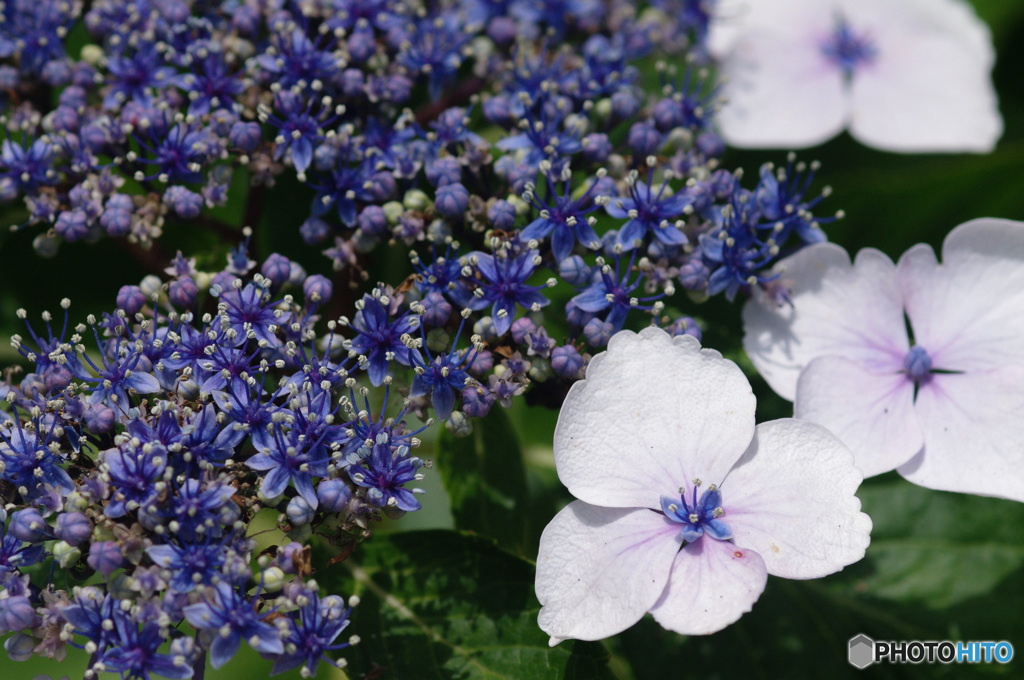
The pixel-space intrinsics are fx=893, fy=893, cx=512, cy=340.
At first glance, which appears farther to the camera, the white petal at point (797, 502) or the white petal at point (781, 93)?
the white petal at point (781, 93)

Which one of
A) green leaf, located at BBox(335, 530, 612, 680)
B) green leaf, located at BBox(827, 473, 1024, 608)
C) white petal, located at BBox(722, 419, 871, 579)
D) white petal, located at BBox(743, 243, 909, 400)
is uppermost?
white petal, located at BBox(743, 243, 909, 400)

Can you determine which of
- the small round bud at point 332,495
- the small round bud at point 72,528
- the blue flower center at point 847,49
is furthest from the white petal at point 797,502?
the blue flower center at point 847,49

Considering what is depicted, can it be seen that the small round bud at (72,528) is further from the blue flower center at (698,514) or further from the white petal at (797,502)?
the white petal at (797,502)

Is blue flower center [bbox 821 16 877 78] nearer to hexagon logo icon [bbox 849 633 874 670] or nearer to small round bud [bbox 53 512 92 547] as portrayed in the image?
hexagon logo icon [bbox 849 633 874 670]

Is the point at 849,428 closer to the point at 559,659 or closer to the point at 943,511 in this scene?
the point at 559,659

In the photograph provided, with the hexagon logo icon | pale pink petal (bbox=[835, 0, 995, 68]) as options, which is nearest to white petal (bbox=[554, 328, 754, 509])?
the hexagon logo icon
